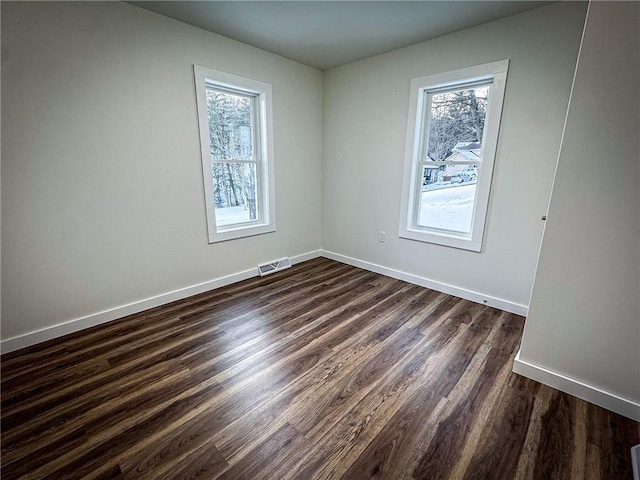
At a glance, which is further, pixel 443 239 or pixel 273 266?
pixel 273 266

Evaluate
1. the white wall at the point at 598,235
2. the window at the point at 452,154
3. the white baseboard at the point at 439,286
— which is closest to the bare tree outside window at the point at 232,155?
the white baseboard at the point at 439,286

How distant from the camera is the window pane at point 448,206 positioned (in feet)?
9.51

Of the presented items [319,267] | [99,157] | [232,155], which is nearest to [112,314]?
[99,157]

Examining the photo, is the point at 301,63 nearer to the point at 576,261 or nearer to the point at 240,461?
the point at 576,261

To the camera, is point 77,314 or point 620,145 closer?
point 620,145

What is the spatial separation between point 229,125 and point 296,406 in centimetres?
271

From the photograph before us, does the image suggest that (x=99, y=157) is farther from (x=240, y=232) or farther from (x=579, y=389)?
(x=579, y=389)

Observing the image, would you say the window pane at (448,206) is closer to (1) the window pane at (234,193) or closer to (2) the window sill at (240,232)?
(2) the window sill at (240,232)

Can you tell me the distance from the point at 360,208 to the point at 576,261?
7.66 feet

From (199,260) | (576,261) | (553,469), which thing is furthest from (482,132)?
(199,260)

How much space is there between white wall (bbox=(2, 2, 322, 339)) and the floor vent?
2.07 feet

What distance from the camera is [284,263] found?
379 centimetres

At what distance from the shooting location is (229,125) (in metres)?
3.07

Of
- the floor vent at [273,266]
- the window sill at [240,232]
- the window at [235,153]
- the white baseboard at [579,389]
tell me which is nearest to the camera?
the white baseboard at [579,389]
